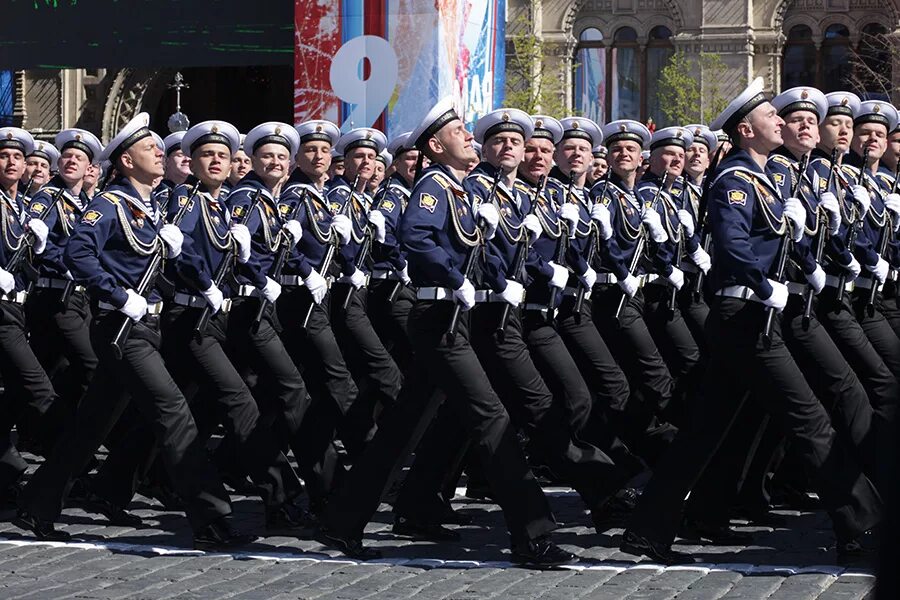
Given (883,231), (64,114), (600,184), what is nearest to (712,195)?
(883,231)

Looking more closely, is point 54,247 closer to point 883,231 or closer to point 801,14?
point 883,231

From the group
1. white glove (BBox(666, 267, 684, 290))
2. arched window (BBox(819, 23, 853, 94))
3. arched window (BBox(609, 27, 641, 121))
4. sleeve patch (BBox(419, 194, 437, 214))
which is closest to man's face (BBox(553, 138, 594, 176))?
white glove (BBox(666, 267, 684, 290))

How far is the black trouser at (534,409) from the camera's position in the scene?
7367mm

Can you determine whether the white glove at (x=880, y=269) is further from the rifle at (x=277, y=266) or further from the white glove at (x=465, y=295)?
the rifle at (x=277, y=266)

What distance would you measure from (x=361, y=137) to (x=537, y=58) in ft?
104

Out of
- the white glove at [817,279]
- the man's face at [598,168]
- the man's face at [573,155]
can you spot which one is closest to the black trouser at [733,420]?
the white glove at [817,279]

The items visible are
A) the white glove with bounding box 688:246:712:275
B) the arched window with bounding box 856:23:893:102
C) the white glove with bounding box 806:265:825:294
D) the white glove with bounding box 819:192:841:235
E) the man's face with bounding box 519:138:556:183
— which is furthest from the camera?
the arched window with bounding box 856:23:893:102

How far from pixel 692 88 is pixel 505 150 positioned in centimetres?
3424

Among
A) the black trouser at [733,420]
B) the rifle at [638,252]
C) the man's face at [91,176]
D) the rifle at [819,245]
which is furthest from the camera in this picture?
the man's face at [91,176]

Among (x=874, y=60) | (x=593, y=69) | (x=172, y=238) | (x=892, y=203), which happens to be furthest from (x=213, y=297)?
(x=593, y=69)

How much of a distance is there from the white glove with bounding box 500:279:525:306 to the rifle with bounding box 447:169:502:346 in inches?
6.1

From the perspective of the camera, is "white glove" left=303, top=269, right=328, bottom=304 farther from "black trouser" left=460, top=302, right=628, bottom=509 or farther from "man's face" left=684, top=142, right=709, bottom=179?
"man's face" left=684, top=142, right=709, bottom=179

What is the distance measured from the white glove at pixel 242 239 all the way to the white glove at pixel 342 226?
4.02 ft

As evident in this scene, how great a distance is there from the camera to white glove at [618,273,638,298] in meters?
9.51
